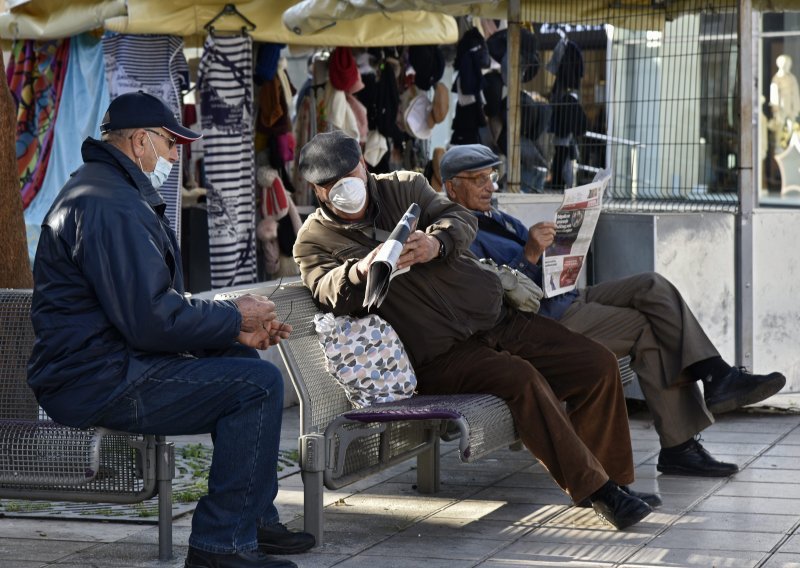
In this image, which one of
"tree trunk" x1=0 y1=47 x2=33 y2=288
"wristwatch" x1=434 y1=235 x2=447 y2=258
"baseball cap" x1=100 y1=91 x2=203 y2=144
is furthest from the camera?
"tree trunk" x1=0 y1=47 x2=33 y2=288

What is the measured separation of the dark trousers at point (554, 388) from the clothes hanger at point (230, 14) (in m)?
3.70

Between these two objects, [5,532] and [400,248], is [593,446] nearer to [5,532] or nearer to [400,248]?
[400,248]

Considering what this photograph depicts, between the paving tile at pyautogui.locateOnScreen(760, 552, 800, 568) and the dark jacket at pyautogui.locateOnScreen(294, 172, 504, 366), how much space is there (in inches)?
57.6

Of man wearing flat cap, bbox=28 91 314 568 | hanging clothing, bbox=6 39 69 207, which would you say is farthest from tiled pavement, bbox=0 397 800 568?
hanging clothing, bbox=6 39 69 207

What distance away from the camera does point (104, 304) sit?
4.32m

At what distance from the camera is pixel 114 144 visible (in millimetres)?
4617

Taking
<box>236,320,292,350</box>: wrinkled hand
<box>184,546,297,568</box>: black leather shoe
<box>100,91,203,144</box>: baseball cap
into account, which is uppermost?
<box>100,91,203,144</box>: baseball cap

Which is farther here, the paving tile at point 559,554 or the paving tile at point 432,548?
the paving tile at point 432,548

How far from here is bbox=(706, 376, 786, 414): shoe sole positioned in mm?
6059

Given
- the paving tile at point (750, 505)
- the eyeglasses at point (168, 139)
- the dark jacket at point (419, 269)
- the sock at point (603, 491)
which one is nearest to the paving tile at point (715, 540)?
the sock at point (603, 491)

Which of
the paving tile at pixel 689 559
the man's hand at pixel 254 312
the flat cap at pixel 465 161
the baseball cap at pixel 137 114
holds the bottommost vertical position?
the paving tile at pixel 689 559

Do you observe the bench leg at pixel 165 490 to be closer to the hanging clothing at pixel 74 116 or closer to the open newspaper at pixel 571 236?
the open newspaper at pixel 571 236

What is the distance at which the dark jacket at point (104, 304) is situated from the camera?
14.1ft

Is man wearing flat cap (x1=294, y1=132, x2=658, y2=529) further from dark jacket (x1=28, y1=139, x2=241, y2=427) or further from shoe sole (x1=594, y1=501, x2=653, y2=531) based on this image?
dark jacket (x1=28, y1=139, x2=241, y2=427)
